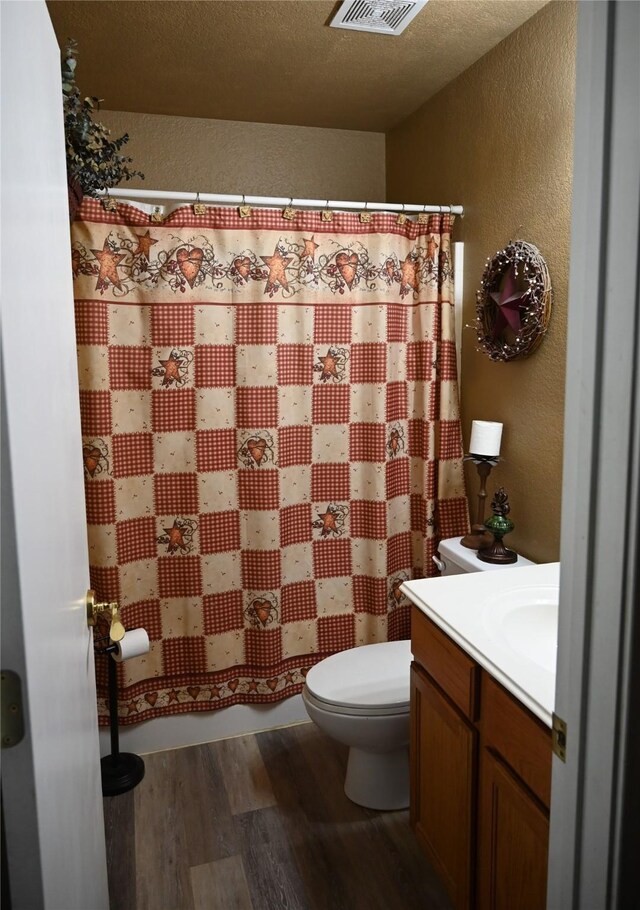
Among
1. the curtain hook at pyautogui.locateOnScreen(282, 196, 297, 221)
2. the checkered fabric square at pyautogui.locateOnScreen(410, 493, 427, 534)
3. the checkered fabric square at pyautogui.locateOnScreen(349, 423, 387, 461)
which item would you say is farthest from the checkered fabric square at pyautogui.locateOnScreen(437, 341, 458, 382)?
the curtain hook at pyautogui.locateOnScreen(282, 196, 297, 221)

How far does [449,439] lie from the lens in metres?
2.63

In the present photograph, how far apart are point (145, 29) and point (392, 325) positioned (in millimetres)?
1275

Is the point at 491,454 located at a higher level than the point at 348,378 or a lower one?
lower

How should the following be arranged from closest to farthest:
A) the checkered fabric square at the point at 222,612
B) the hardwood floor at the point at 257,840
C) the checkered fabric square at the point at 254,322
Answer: the hardwood floor at the point at 257,840, the checkered fabric square at the point at 254,322, the checkered fabric square at the point at 222,612

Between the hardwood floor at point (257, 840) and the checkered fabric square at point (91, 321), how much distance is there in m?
1.54

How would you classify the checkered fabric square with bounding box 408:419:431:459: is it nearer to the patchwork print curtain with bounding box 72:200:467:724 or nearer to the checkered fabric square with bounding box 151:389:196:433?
the patchwork print curtain with bounding box 72:200:467:724

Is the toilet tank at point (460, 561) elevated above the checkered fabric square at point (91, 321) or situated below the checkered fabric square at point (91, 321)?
below

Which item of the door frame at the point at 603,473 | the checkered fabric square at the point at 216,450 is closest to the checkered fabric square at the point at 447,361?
the checkered fabric square at the point at 216,450

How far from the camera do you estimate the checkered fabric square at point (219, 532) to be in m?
2.41

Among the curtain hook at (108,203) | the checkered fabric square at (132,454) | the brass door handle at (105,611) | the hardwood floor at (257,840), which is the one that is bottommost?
the hardwood floor at (257,840)

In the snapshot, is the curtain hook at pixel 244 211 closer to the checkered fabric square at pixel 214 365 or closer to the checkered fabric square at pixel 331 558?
the checkered fabric square at pixel 214 365

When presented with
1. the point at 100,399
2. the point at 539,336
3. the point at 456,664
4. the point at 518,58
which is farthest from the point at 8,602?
the point at 518,58

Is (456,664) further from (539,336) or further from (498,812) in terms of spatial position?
(539,336)

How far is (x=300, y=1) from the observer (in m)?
1.92
